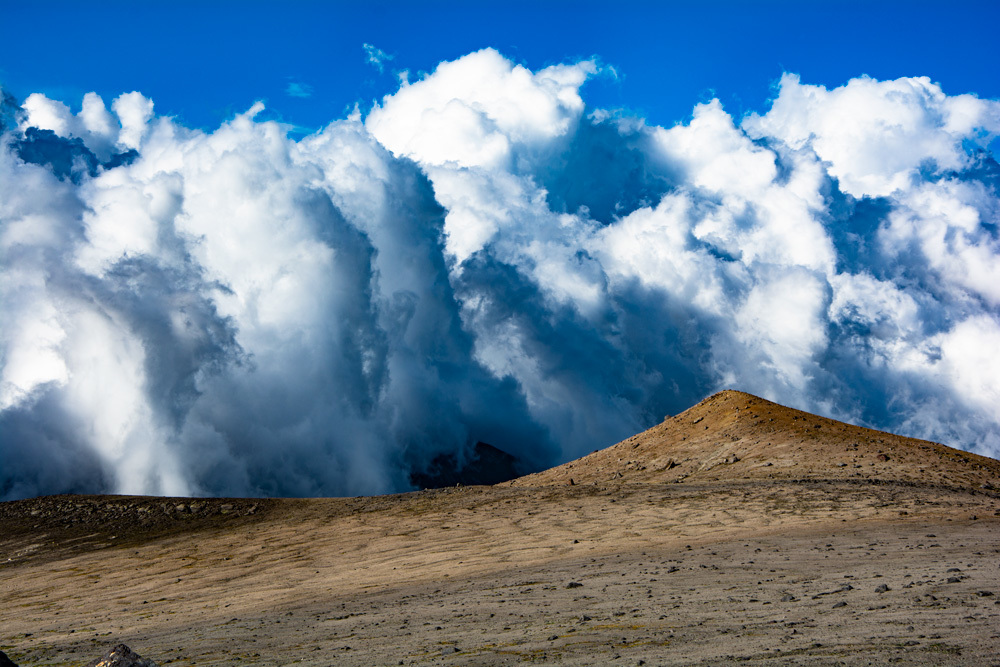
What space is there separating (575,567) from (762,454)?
1884 centimetres

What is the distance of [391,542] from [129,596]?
7576 millimetres

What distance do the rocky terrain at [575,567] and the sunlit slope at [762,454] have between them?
0.19 m

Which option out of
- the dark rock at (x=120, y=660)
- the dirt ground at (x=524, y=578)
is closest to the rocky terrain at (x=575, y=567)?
the dirt ground at (x=524, y=578)

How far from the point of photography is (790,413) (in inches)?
1577

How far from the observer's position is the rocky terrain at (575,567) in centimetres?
1101

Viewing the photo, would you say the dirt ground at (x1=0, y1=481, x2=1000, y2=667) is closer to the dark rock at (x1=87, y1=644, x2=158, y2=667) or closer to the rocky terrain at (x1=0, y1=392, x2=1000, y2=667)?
the rocky terrain at (x1=0, y1=392, x2=1000, y2=667)

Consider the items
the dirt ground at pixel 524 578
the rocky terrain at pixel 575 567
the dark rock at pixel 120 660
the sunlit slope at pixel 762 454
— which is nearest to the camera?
the dark rock at pixel 120 660

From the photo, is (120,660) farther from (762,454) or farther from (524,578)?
(762,454)

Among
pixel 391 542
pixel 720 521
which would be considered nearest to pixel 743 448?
pixel 720 521

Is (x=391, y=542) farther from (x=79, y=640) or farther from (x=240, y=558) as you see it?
(x=79, y=640)

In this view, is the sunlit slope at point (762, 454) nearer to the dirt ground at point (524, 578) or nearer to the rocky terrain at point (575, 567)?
the rocky terrain at point (575, 567)

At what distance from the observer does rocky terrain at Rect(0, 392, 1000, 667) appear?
1101 cm

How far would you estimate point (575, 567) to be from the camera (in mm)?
18031

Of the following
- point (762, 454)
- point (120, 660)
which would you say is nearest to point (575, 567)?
point (120, 660)
